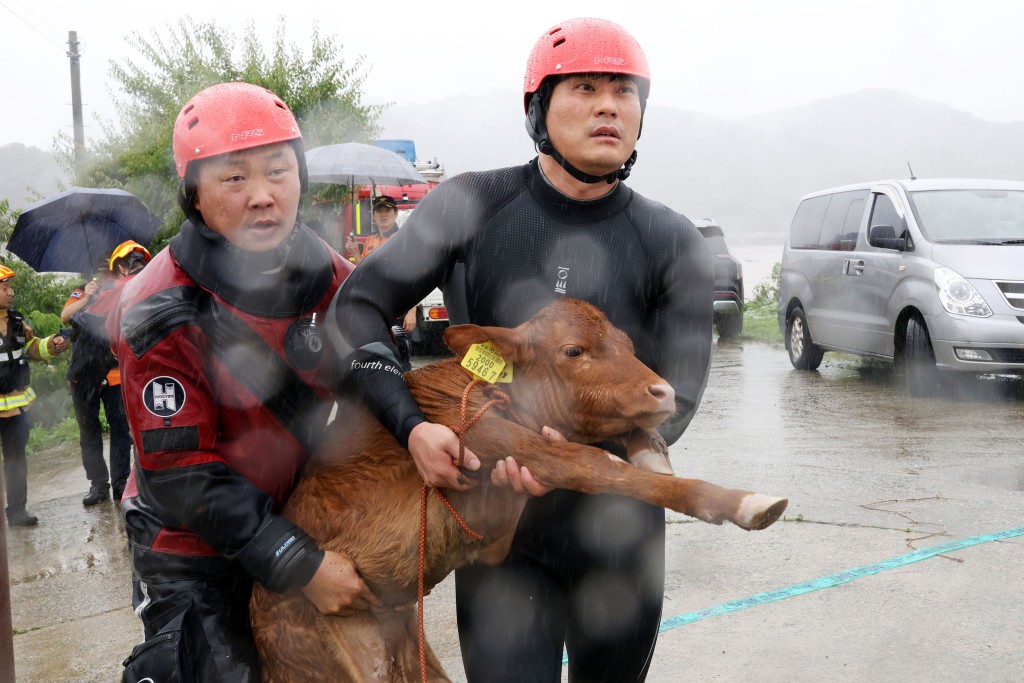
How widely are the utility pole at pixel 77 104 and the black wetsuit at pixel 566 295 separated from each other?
27.1 metres

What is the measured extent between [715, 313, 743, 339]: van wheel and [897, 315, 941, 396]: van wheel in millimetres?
6062

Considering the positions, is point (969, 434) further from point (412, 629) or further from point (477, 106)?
point (477, 106)

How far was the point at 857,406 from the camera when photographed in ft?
30.6

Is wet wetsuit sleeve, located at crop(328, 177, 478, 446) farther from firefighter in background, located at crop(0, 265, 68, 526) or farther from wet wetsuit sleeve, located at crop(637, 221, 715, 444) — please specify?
firefighter in background, located at crop(0, 265, 68, 526)

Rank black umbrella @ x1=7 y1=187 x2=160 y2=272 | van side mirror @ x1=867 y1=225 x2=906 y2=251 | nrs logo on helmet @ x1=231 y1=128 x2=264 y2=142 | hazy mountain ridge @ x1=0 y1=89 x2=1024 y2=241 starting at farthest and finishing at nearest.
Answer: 1. hazy mountain ridge @ x1=0 y1=89 x2=1024 y2=241
2. van side mirror @ x1=867 y1=225 x2=906 y2=251
3. black umbrella @ x1=7 y1=187 x2=160 y2=272
4. nrs logo on helmet @ x1=231 y1=128 x2=264 y2=142

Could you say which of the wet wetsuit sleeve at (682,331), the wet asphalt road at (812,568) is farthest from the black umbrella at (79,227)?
the wet wetsuit sleeve at (682,331)

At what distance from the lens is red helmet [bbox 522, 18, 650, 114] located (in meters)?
2.21

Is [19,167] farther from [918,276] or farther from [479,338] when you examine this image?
[479,338]

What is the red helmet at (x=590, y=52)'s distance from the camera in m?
2.21

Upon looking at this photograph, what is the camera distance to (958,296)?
9016mm

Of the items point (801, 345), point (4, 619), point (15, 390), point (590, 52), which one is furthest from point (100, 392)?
point (801, 345)

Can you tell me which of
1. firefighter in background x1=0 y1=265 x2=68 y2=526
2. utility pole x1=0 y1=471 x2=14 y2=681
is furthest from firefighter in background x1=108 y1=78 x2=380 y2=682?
firefighter in background x1=0 y1=265 x2=68 y2=526

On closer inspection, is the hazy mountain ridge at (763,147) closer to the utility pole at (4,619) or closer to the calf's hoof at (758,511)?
the utility pole at (4,619)

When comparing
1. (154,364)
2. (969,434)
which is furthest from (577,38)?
(969,434)
